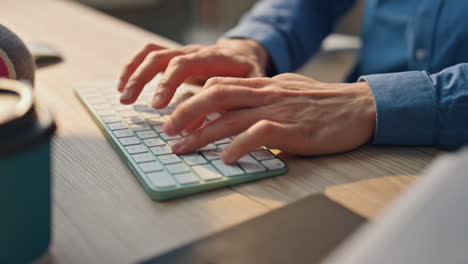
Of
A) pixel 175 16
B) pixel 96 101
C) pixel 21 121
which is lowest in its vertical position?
pixel 175 16

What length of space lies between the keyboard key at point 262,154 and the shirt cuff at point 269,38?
0.40 metres

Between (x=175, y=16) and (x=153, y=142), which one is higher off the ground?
(x=153, y=142)

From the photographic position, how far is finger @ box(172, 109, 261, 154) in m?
0.59

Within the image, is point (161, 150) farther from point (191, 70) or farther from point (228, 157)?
point (191, 70)

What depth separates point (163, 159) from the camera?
573mm

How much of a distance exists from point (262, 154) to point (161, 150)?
0.43 feet

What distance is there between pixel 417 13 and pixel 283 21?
0.29m

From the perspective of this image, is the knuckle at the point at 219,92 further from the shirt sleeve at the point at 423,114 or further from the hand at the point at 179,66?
the shirt sleeve at the point at 423,114

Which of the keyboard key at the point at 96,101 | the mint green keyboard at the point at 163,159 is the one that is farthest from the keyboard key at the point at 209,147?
the keyboard key at the point at 96,101

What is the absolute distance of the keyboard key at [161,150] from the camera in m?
0.59

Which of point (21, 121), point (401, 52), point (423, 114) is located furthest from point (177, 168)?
point (401, 52)

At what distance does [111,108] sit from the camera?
2.39 ft

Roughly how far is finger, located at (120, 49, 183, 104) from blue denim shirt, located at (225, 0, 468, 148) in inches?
9.0

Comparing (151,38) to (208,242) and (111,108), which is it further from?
(208,242)
